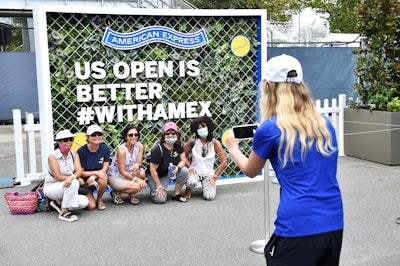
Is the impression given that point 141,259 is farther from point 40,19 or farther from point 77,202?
point 40,19

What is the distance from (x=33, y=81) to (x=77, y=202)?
40.4ft

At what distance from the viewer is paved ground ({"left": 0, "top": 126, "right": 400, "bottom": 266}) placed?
4887 mm

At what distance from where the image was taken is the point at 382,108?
952cm

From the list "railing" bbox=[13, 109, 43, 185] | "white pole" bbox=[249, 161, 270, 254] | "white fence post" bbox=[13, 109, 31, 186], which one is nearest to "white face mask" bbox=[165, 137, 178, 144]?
"white pole" bbox=[249, 161, 270, 254]

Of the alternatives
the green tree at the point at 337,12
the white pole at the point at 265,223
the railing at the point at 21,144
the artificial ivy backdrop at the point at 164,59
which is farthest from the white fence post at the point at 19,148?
the green tree at the point at 337,12

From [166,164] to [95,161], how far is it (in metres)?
0.94

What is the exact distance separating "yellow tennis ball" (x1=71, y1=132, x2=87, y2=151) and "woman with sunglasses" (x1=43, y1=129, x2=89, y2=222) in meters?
0.65

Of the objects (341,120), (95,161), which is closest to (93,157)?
(95,161)

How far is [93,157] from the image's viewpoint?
21.7 feet

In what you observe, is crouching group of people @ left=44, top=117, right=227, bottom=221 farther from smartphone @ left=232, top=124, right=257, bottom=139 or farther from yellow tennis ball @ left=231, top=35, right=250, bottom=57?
smartphone @ left=232, top=124, right=257, bottom=139

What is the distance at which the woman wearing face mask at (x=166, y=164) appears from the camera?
688cm

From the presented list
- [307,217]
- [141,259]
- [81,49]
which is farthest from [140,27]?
[307,217]

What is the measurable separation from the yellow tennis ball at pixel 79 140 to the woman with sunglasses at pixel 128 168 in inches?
20.8

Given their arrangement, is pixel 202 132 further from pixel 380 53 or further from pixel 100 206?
pixel 380 53
